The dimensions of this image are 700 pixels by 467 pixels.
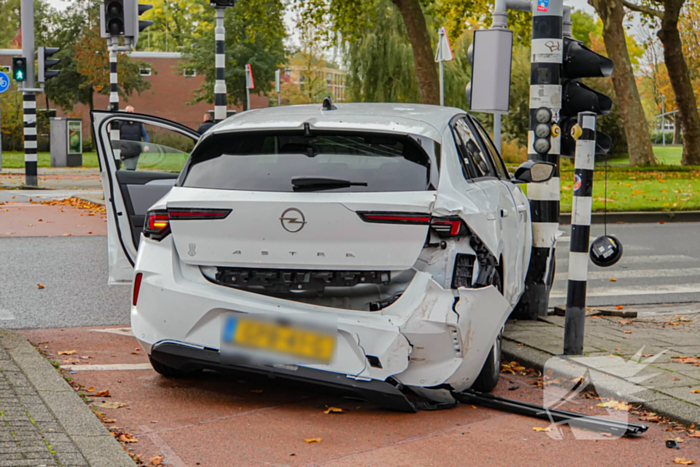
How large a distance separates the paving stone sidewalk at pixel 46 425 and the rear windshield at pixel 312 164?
1331mm

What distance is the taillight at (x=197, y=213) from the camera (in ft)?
15.4

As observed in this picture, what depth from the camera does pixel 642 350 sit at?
20.3 ft

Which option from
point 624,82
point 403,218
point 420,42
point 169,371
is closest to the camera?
point 403,218

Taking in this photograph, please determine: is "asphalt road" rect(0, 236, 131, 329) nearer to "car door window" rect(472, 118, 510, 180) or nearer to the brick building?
"car door window" rect(472, 118, 510, 180)

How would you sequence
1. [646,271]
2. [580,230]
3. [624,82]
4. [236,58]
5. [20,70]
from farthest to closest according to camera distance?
[236,58] → [624,82] → [20,70] → [646,271] → [580,230]

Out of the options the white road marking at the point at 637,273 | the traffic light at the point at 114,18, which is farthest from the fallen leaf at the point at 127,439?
the traffic light at the point at 114,18

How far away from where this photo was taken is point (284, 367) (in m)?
4.63

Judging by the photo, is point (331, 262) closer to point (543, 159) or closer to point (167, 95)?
point (543, 159)

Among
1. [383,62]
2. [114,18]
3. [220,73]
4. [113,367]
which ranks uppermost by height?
[383,62]

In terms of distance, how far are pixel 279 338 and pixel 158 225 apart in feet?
3.07

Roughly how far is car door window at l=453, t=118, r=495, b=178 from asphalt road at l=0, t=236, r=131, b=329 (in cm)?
321

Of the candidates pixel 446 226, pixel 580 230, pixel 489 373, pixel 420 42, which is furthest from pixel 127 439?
pixel 420 42

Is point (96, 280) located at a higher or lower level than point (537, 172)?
lower

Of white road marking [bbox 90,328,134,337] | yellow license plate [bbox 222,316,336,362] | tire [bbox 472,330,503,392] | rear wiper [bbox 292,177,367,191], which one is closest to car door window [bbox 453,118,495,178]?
A: rear wiper [bbox 292,177,367,191]
